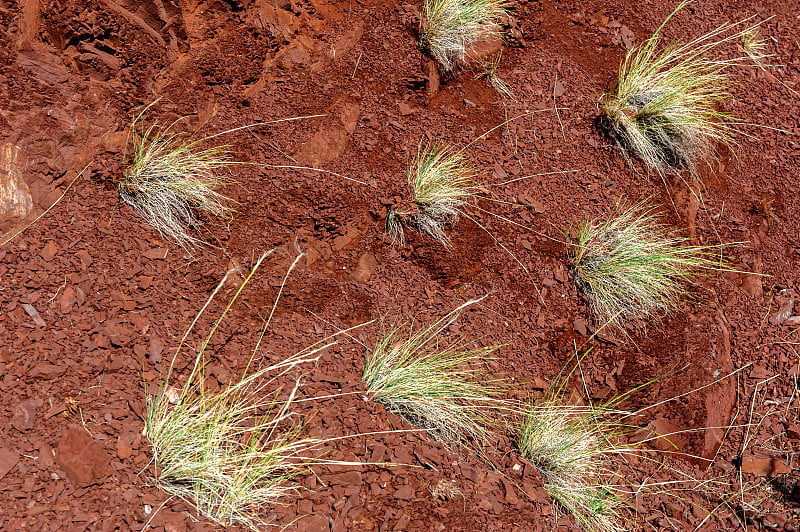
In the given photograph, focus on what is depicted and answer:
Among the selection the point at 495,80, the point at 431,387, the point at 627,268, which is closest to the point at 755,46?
the point at 495,80

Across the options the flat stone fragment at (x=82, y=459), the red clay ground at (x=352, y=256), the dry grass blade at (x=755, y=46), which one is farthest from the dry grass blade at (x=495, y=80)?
the flat stone fragment at (x=82, y=459)

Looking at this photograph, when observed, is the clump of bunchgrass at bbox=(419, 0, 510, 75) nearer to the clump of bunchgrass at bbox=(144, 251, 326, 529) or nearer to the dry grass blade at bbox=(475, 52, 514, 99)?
the dry grass blade at bbox=(475, 52, 514, 99)

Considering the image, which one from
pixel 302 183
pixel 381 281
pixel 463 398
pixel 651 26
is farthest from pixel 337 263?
pixel 651 26

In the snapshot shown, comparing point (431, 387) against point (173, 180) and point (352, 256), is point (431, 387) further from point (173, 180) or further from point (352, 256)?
point (173, 180)

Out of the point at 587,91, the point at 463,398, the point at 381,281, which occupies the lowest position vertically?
the point at 463,398

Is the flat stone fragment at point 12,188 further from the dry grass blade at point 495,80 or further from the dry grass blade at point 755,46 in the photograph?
the dry grass blade at point 755,46

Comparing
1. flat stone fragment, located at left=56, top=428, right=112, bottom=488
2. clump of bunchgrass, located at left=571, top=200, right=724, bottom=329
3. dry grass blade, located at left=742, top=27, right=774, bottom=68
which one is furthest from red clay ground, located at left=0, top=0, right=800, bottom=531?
dry grass blade, located at left=742, top=27, right=774, bottom=68

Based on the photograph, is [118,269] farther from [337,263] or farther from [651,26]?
[651,26]
